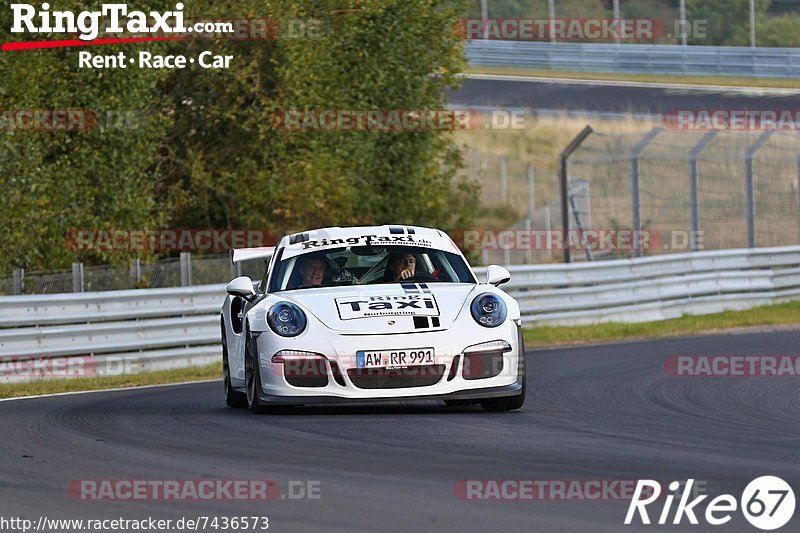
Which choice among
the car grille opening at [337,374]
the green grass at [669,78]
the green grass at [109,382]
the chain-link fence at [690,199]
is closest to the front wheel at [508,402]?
the car grille opening at [337,374]

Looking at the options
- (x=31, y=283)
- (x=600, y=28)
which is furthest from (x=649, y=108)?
(x=31, y=283)

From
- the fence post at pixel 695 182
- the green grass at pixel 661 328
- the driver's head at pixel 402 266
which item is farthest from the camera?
the fence post at pixel 695 182

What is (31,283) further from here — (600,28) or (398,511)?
(600,28)

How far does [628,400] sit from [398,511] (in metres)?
5.00

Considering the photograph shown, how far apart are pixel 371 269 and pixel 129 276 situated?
8370mm

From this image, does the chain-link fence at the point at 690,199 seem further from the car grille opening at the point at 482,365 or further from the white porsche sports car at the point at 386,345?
the car grille opening at the point at 482,365

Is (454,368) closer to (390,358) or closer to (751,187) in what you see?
(390,358)

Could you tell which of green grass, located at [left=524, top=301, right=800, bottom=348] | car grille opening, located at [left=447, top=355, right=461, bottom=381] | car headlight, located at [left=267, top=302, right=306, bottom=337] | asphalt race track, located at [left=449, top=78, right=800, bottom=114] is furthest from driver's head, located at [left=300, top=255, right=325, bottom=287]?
asphalt race track, located at [left=449, top=78, right=800, bottom=114]

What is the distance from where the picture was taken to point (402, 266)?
10281mm

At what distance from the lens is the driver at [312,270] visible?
10172 mm

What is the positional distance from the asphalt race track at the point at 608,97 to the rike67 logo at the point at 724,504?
1267 inches

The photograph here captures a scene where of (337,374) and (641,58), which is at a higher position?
(641,58)

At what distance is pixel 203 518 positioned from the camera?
5.64 metres

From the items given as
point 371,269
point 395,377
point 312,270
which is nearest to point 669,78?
point 371,269
